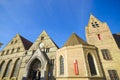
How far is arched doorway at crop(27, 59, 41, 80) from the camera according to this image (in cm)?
1652

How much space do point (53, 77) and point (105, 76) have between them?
848cm

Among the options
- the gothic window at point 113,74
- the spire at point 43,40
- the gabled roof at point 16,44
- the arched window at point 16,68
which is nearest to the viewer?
the gothic window at point 113,74

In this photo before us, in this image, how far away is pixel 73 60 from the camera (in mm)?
13664

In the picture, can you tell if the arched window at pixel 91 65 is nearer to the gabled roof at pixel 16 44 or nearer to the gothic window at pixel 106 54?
the gothic window at pixel 106 54

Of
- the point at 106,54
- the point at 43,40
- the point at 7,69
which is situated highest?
the point at 43,40

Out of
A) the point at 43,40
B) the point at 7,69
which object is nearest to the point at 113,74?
the point at 43,40

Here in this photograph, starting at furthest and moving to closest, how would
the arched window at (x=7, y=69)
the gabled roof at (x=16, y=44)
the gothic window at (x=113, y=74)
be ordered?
the gabled roof at (x=16, y=44) → the arched window at (x=7, y=69) → the gothic window at (x=113, y=74)

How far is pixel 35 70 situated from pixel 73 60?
8.46 m

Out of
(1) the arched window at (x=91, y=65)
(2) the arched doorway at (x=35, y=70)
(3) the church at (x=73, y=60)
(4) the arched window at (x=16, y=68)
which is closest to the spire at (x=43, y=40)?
(3) the church at (x=73, y=60)

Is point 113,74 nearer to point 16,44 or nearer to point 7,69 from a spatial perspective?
point 7,69

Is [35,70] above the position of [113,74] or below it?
above

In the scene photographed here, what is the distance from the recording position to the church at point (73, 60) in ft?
42.5

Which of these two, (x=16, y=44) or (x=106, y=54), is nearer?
(x=106, y=54)

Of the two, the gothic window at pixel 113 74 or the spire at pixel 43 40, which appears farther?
the spire at pixel 43 40
